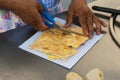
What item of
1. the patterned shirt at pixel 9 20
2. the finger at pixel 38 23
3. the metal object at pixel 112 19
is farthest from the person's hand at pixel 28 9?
the metal object at pixel 112 19

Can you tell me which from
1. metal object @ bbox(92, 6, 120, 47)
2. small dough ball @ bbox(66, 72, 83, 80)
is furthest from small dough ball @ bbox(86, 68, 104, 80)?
metal object @ bbox(92, 6, 120, 47)

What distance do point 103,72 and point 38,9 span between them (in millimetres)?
291

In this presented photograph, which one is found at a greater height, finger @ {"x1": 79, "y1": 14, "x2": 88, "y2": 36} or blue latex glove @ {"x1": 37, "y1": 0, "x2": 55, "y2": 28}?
blue latex glove @ {"x1": 37, "y1": 0, "x2": 55, "y2": 28}

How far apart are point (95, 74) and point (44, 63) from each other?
0.15 meters

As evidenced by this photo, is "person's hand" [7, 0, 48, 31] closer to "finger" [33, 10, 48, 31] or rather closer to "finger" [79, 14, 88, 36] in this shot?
"finger" [33, 10, 48, 31]

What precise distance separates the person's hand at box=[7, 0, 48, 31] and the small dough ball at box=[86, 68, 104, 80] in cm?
25

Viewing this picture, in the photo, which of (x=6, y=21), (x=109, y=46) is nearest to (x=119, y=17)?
(x=109, y=46)

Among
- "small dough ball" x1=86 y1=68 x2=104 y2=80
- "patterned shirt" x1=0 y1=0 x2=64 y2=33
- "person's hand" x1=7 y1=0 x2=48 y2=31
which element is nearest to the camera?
"small dough ball" x1=86 y1=68 x2=104 y2=80

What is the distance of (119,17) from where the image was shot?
923 mm

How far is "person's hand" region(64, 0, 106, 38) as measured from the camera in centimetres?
86

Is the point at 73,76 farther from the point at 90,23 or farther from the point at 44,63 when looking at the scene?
the point at 90,23

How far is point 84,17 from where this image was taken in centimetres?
91

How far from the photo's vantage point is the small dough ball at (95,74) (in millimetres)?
653

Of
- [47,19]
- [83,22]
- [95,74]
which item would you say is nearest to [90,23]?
[83,22]
